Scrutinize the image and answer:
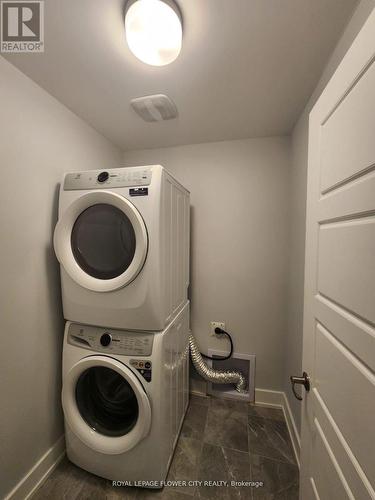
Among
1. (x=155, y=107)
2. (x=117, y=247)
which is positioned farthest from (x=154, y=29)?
(x=117, y=247)

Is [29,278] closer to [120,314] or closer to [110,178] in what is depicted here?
[120,314]

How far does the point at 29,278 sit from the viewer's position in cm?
110

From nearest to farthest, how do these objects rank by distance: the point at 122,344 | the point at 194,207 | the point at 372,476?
the point at 372,476 < the point at 122,344 < the point at 194,207

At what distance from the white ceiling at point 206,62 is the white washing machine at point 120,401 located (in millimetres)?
1343

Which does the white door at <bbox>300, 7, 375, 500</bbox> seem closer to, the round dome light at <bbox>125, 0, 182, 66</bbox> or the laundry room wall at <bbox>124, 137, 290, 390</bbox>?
the round dome light at <bbox>125, 0, 182, 66</bbox>

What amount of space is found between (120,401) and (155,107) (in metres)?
1.81

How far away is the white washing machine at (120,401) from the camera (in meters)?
1.04

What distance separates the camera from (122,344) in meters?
1.08

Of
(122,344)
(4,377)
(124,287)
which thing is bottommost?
(4,377)

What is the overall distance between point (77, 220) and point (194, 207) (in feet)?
3.22

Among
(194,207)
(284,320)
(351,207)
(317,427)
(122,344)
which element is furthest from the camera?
(194,207)

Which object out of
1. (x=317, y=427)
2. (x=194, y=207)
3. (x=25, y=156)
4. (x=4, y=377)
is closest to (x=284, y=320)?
(x=317, y=427)

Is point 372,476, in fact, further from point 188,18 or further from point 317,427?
point 188,18

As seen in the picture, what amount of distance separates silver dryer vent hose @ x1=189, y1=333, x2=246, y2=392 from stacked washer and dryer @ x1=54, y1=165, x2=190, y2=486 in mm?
517
